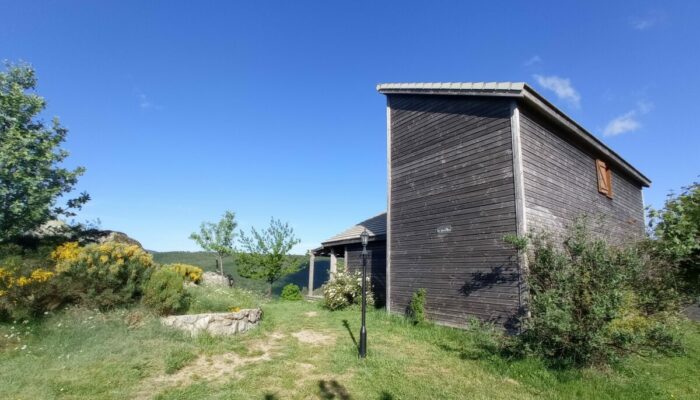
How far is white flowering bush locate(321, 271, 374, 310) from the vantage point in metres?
15.0

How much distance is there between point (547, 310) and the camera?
Answer: 21.9 feet

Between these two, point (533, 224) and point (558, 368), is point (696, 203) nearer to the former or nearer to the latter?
point (533, 224)

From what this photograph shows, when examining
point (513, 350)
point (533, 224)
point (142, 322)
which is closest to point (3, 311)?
point (142, 322)

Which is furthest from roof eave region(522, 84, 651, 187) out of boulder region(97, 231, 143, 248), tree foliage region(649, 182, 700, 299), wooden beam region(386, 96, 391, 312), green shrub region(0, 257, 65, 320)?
boulder region(97, 231, 143, 248)

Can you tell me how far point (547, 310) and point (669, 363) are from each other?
3996 mm

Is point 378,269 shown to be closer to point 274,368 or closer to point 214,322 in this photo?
point 214,322

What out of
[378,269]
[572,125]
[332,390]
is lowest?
[332,390]

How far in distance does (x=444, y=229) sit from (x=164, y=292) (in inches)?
330

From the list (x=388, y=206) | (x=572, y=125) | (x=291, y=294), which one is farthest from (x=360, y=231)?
(x=572, y=125)

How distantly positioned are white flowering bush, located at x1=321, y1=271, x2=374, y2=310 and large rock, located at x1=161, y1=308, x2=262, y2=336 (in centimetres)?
478

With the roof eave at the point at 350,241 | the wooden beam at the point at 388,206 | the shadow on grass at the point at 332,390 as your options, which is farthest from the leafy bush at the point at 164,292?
the roof eave at the point at 350,241

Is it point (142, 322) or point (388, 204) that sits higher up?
point (388, 204)

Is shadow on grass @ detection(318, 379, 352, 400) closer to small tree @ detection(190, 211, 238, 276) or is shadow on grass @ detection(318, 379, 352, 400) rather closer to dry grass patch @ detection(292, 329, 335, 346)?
dry grass patch @ detection(292, 329, 335, 346)

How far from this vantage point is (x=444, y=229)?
11.1 m
